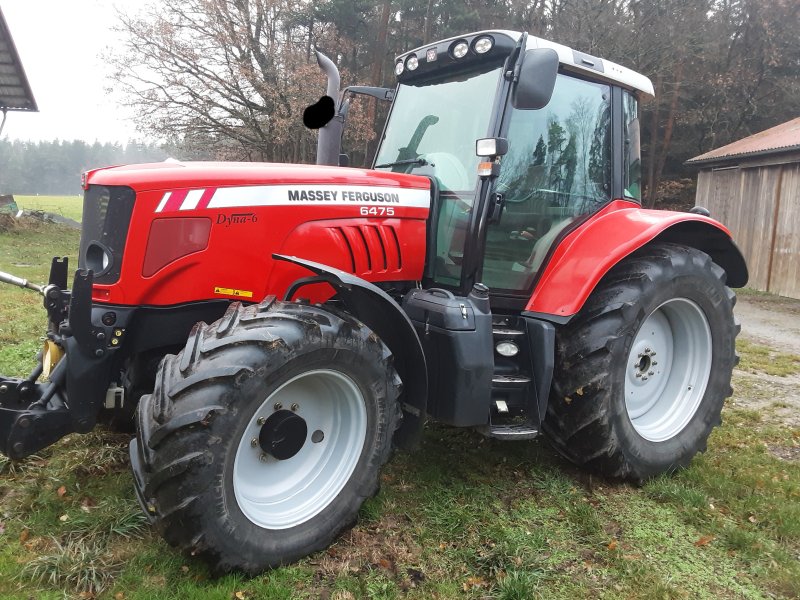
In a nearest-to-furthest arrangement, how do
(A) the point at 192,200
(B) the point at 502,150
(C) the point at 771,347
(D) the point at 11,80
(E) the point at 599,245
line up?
(A) the point at 192,200, (B) the point at 502,150, (E) the point at 599,245, (C) the point at 771,347, (D) the point at 11,80

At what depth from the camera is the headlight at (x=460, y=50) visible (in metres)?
3.08

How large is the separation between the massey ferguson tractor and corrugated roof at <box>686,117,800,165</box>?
396 inches

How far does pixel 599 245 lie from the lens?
3.26 m

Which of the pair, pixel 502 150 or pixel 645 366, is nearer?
pixel 502 150

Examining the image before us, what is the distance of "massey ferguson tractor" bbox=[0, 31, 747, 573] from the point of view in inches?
88.0

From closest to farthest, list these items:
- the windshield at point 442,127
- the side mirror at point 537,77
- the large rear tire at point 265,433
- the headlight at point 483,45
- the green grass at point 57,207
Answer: the large rear tire at point 265,433, the side mirror at point 537,77, the headlight at point 483,45, the windshield at point 442,127, the green grass at point 57,207

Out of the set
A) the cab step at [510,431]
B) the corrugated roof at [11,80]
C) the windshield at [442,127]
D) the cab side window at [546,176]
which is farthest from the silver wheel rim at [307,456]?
the corrugated roof at [11,80]

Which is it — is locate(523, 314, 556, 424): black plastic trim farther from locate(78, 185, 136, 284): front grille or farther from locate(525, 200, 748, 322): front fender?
locate(78, 185, 136, 284): front grille

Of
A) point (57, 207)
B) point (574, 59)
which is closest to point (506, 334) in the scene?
point (574, 59)

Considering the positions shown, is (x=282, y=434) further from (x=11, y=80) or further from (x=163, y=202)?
(x=11, y=80)

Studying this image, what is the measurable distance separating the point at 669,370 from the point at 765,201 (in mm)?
11006

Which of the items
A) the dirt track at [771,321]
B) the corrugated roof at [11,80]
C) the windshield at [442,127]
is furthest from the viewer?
the corrugated roof at [11,80]

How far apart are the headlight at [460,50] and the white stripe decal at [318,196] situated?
71cm

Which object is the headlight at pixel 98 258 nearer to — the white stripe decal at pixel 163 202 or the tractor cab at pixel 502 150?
the white stripe decal at pixel 163 202
